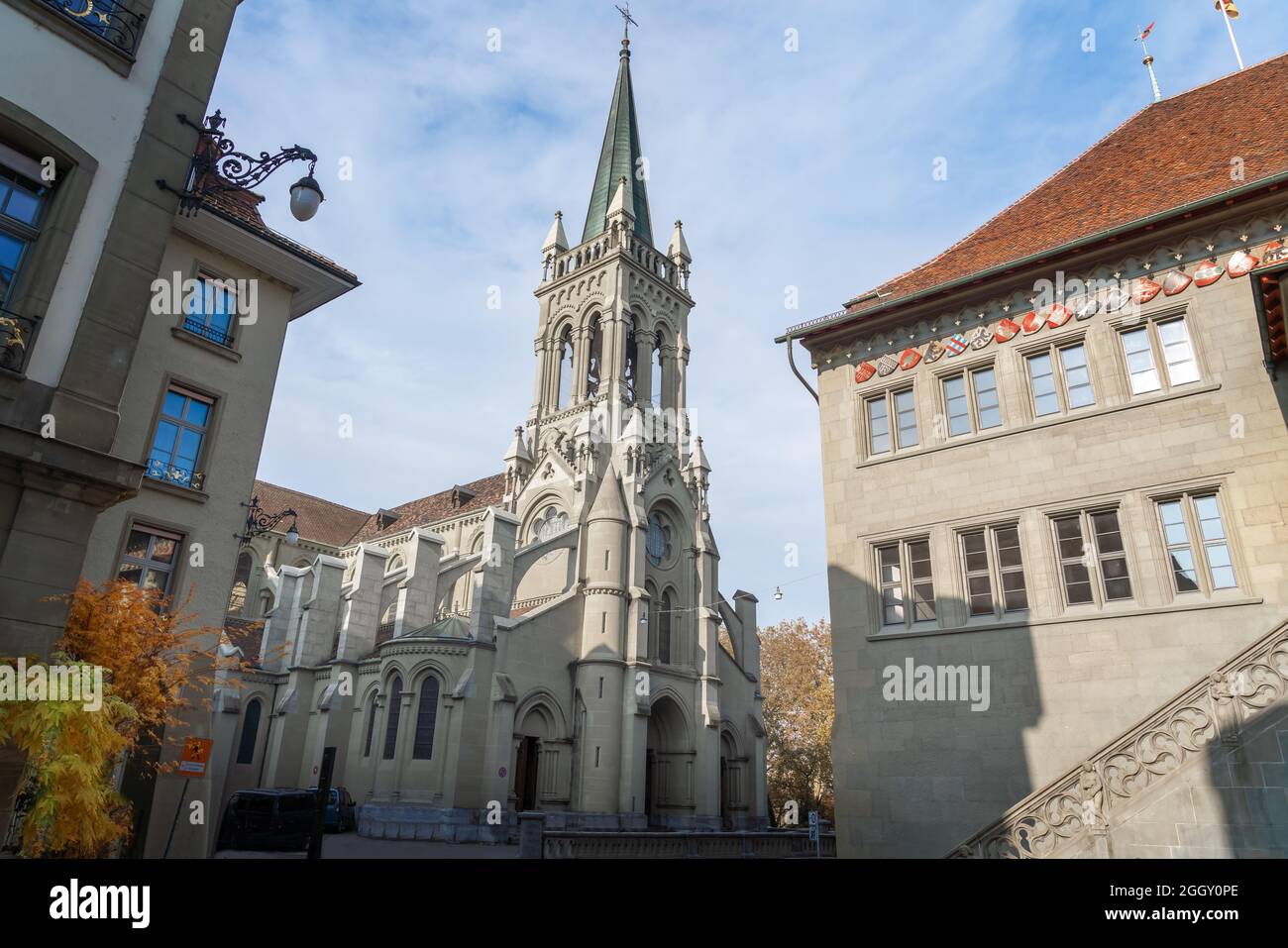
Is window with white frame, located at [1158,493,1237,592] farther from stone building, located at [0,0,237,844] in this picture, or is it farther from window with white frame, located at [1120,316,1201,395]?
stone building, located at [0,0,237,844]

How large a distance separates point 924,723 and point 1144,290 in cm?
888

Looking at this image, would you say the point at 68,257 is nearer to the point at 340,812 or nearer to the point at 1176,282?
the point at 1176,282

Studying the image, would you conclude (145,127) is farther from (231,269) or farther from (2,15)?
(231,269)

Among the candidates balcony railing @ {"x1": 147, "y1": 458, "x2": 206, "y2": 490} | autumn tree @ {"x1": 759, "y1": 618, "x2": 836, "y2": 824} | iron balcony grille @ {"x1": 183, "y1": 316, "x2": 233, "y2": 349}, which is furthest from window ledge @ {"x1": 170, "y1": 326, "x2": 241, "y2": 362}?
autumn tree @ {"x1": 759, "y1": 618, "x2": 836, "y2": 824}

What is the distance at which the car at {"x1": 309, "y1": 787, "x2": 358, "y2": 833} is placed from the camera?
28.9 metres

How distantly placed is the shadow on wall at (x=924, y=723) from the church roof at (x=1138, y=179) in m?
6.48

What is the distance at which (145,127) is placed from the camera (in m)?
11.0

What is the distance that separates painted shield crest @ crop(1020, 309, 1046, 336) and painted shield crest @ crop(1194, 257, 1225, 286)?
2.49m

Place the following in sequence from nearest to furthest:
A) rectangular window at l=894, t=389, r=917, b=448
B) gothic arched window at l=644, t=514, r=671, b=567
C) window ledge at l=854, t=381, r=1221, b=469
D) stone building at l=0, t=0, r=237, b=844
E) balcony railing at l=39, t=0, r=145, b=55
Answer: stone building at l=0, t=0, r=237, b=844 → balcony railing at l=39, t=0, r=145, b=55 → window ledge at l=854, t=381, r=1221, b=469 → rectangular window at l=894, t=389, r=917, b=448 → gothic arched window at l=644, t=514, r=671, b=567

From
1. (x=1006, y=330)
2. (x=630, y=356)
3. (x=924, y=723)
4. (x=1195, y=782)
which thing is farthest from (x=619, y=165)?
(x=1195, y=782)

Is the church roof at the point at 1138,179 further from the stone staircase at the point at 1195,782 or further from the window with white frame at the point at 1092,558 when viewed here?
the stone staircase at the point at 1195,782
